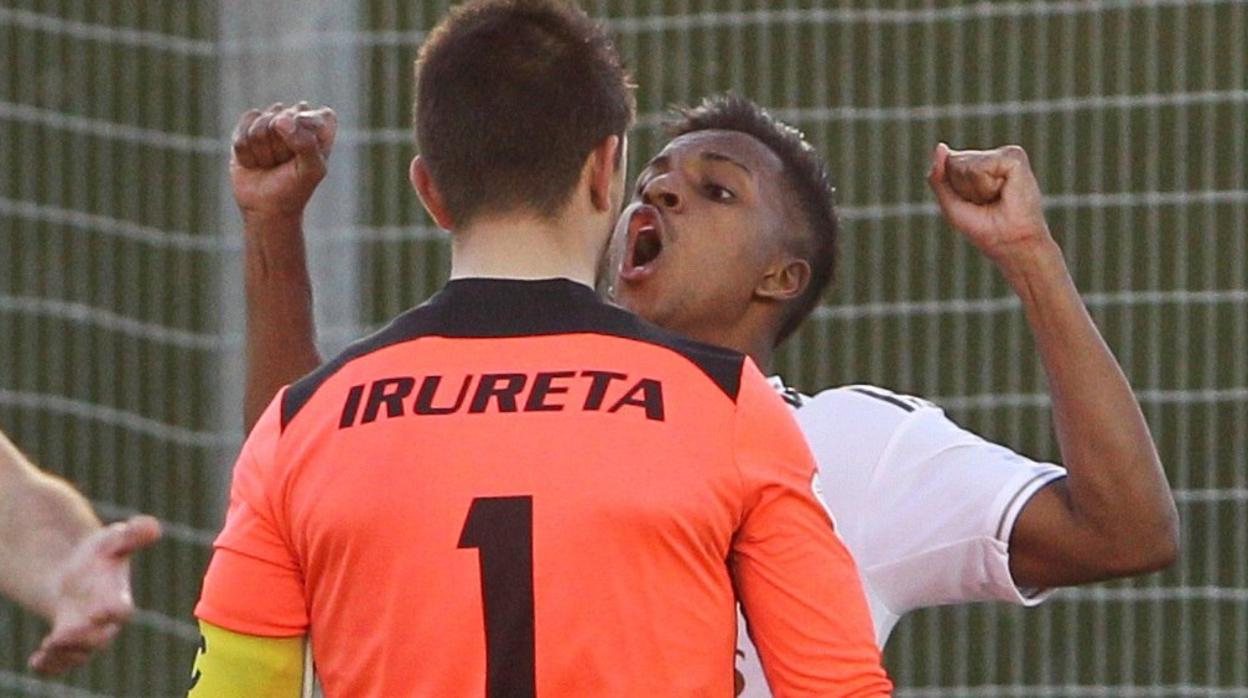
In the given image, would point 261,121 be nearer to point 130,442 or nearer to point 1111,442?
point 1111,442

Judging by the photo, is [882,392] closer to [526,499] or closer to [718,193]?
[718,193]

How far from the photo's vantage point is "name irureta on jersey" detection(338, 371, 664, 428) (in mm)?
2572

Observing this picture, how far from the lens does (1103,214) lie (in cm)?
532

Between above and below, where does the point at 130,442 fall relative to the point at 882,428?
below

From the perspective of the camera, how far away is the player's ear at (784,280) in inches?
137

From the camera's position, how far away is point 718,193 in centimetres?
346

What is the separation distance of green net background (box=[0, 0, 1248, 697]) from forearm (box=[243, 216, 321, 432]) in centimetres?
143

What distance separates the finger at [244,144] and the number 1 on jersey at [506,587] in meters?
0.82

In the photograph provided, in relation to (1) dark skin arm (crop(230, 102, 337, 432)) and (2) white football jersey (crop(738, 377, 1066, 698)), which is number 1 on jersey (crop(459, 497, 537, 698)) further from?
(1) dark skin arm (crop(230, 102, 337, 432))

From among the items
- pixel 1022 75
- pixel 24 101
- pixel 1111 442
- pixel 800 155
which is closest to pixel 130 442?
pixel 24 101

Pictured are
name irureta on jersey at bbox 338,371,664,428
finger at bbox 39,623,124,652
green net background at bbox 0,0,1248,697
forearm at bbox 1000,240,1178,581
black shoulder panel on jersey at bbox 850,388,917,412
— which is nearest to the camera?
finger at bbox 39,623,124,652

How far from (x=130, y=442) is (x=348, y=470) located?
3.83 m

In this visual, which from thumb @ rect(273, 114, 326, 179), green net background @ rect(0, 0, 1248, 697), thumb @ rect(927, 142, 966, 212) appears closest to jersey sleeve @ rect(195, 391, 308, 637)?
thumb @ rect(273, 114, 326, 179)

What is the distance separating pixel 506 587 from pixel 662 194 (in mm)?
994
